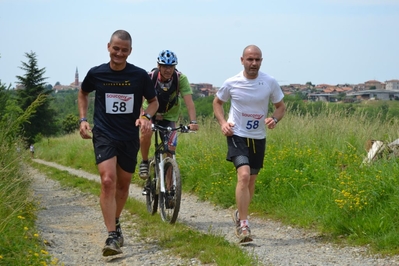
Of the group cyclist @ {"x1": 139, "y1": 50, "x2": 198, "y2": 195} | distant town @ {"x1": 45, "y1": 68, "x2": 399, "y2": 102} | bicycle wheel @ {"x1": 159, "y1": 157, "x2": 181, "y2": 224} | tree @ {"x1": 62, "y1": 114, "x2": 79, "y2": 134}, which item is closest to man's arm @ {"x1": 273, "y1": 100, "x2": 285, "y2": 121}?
cyclist @ {"x1": 139, "y1": 50, "x2": 198, "y2": 195}

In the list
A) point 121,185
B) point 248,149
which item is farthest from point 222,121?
point 121,185

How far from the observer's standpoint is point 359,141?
10.9 meters

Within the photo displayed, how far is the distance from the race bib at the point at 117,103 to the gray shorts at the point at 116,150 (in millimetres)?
268

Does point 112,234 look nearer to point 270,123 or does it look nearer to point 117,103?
point 117,103

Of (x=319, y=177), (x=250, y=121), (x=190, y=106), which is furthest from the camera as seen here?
(x=319, y=177)

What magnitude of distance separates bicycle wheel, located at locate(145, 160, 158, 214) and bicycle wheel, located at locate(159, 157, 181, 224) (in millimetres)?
423

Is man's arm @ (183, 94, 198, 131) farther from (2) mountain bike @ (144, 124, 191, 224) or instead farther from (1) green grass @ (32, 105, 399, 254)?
(1) green grass @ (32, 105, 399, 254)

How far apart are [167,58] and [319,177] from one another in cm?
284

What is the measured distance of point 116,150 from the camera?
6.48 metres

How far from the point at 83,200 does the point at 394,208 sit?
673 cm

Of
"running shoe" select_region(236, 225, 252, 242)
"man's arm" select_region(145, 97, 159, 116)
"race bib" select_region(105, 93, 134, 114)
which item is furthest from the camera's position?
"running shoe" select_region(236, 225, 252, 242)

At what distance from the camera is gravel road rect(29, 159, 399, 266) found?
6199 mm

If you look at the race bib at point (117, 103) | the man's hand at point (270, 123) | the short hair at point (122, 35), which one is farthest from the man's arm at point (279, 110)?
the short hair at point (122, 35)

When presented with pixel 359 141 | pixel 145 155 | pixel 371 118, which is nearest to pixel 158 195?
pixel 145 155
